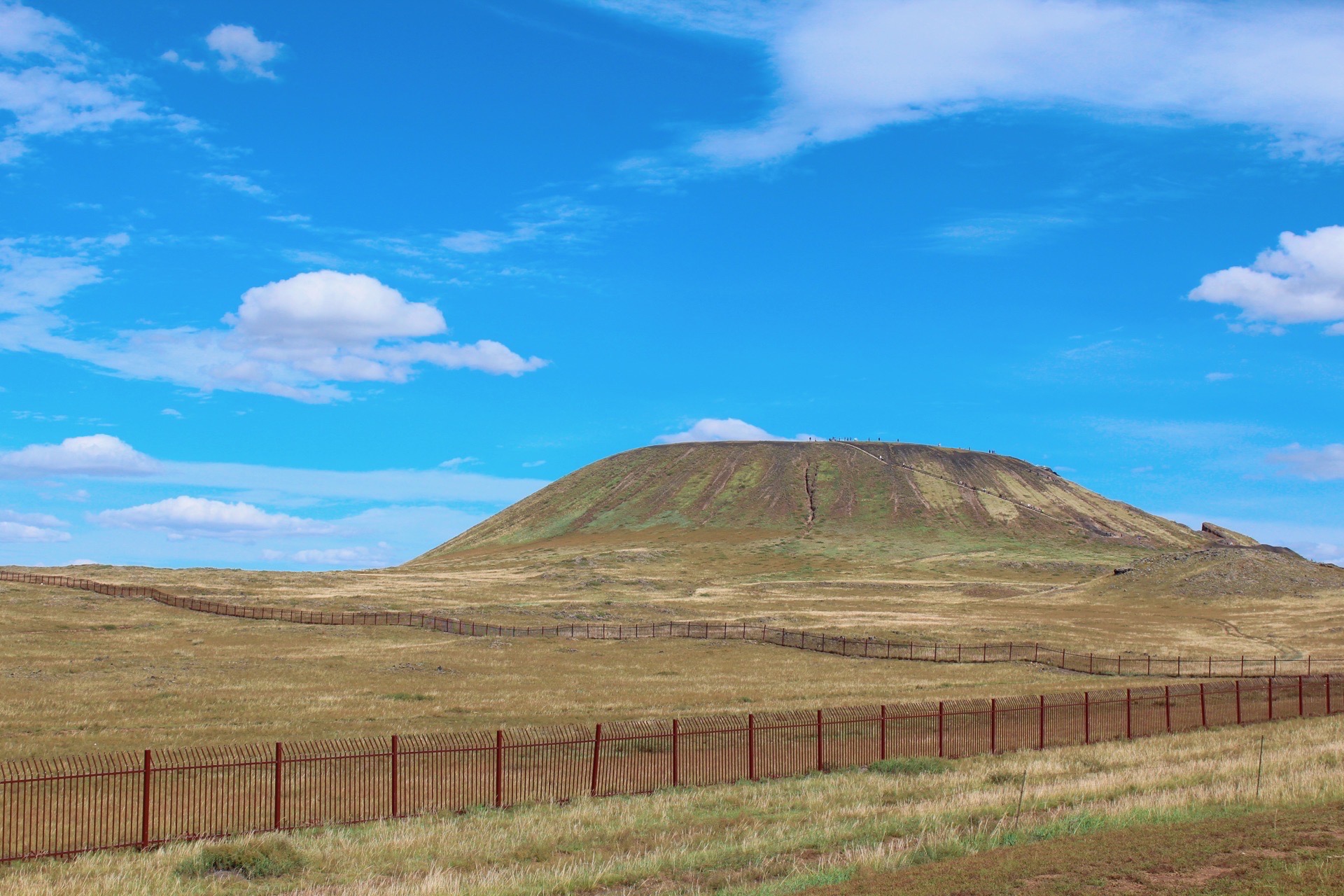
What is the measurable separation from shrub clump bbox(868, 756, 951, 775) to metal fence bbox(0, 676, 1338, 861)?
944 millimetres

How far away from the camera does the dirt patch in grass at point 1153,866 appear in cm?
1466

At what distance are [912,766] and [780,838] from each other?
35.3ft

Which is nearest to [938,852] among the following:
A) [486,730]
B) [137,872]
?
[137,872]

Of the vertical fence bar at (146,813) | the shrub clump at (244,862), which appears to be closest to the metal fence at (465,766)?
the vertical fence bar at (146,813)

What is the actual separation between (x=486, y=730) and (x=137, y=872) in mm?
19453

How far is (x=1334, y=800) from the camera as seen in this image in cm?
2078

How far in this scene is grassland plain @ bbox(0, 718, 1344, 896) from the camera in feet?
55.7

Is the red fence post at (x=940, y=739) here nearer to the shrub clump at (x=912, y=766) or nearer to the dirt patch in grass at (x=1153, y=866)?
the shrub clump at (x=912, y=766)

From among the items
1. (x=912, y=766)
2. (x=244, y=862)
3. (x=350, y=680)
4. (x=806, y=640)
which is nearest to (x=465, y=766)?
(x=244, y=862)

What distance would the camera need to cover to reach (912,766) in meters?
30.0

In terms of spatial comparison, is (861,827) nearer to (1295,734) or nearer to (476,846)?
(476,846)

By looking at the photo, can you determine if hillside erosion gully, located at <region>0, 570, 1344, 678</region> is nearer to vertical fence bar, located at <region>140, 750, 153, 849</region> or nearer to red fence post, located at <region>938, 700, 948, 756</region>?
red fence post, located at <region>938, 700, 948, 756</region>

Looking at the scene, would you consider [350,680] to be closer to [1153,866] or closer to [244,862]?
[244,862]

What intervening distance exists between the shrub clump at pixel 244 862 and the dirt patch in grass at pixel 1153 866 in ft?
30.9
